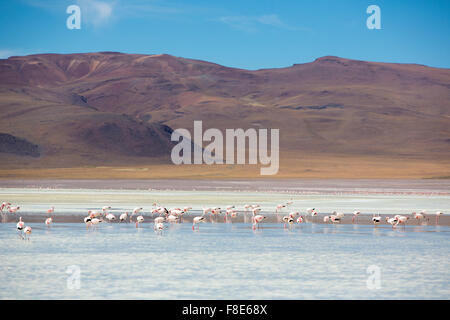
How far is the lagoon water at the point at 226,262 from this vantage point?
12352mm

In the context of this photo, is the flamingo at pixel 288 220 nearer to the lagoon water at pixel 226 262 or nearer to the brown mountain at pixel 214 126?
the lagoon water at pixel 226 262

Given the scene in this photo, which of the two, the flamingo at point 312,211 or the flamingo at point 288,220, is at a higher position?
the flamingo at point 312,211

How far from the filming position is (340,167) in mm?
95875

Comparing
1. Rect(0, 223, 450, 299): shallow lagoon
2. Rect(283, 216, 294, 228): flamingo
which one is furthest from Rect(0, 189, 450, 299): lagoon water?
Rect(283, 216, 294, 228): flamingo

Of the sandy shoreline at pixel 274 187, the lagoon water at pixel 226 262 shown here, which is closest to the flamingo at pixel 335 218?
the lagoon water at pixel 226 262

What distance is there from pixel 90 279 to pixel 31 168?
3272 inches

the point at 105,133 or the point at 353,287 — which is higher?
the point at 105,133

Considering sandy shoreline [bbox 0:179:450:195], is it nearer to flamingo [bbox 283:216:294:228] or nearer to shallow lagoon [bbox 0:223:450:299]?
flamingo [bbox 283:216:294:228]

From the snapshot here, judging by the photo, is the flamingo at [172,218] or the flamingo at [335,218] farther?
the flamingo at [335,218]
